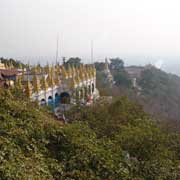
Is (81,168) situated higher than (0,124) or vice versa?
(0,124)

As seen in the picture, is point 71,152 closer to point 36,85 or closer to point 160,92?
point 36,85

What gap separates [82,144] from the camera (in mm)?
11844

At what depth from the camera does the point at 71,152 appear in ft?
38.2

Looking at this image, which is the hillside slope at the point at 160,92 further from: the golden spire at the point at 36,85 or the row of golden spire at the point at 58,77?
the golden spire at the point at 36,85

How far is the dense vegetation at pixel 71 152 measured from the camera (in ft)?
32.7

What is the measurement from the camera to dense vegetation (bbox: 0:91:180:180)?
32.7 ft

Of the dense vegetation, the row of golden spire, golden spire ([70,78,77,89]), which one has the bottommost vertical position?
the dense vegetation

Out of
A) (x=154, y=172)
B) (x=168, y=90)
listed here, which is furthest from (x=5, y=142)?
(x=168, y=90)

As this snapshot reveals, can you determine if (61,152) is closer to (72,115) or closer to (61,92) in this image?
(72,115)

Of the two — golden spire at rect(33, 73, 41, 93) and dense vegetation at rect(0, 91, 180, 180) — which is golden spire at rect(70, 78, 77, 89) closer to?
golden spire at rect(33, 73, 41, 93)

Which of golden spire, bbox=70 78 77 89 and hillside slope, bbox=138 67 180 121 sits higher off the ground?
golden spire, bbox=70 78 77 89

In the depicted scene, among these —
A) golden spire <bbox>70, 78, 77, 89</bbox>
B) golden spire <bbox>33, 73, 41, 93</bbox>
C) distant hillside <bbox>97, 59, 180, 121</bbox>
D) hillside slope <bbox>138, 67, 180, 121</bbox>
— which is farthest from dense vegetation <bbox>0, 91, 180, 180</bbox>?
hillside slope <bbox>138, 67, 180, 121</bbox>

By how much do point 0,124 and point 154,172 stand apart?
16.0ft

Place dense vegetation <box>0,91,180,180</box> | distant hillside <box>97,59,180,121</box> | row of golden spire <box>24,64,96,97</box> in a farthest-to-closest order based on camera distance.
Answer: distant hillside <box>97,59,180,121</box> → row of golden spire <box>24,64,96,97</box> → dense vegetation <box>0,91,180,180</box>
